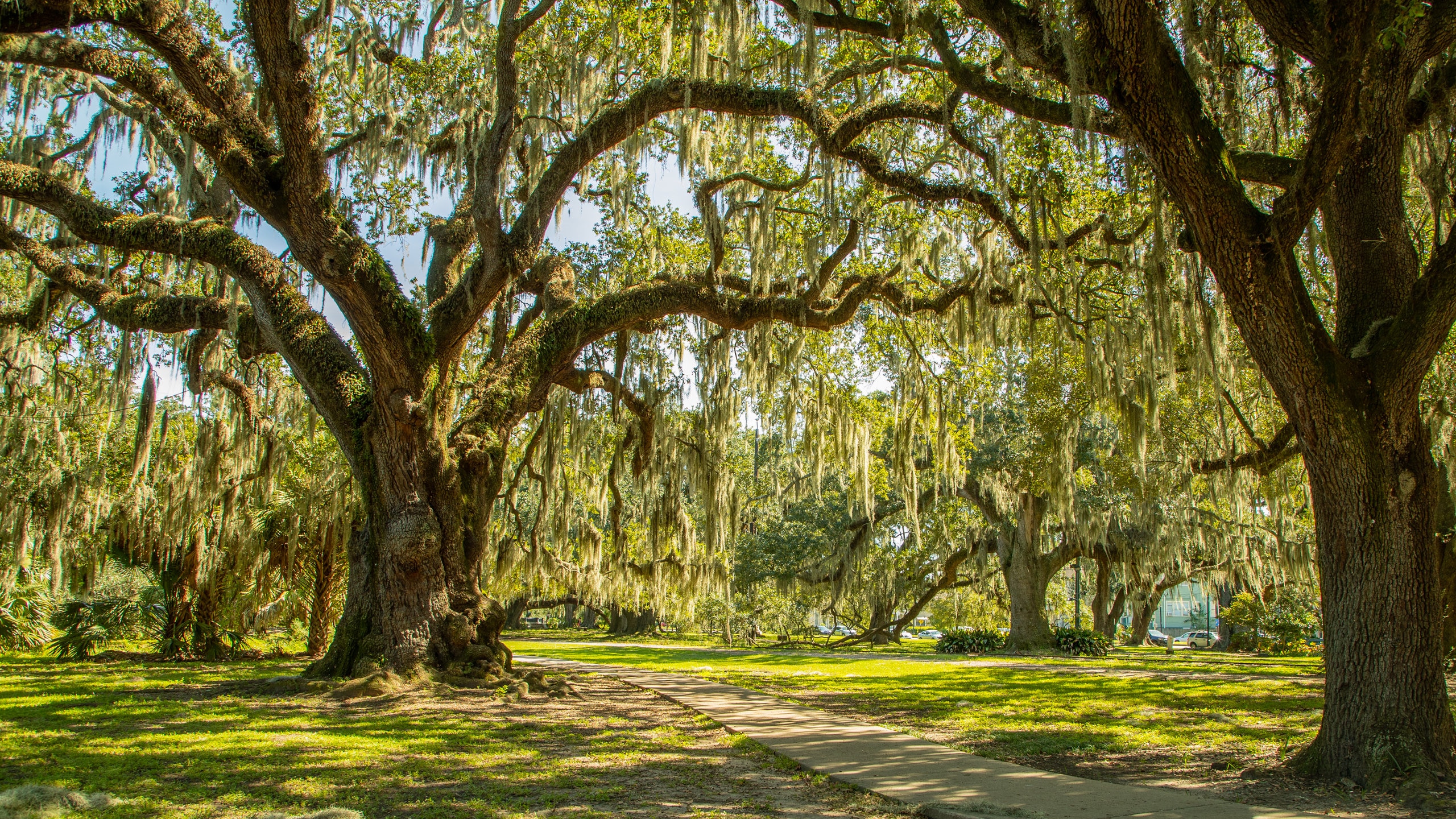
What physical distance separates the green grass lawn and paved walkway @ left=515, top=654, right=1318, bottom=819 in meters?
0.58

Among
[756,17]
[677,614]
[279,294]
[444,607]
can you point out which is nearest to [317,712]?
[444,607]

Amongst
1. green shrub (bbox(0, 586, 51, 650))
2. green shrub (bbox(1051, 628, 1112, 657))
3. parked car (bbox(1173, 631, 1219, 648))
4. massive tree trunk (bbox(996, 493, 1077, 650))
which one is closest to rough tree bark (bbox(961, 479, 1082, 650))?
massive tree trunk (bbox(996, 493, 1077, 650))

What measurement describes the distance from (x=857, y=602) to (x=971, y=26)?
58.7ft

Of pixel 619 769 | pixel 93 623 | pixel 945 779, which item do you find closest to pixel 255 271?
pixel 619 769

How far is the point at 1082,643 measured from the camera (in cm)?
1914

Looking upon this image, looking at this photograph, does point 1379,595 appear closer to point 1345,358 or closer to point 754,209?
point 1345,358

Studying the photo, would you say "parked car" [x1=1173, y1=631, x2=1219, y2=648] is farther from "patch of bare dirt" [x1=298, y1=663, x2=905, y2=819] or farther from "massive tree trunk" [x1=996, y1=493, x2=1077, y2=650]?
"patch of bare dirt" [x1=298, y1=663, x2=905, y2=819]

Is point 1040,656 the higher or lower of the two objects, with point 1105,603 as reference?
lower

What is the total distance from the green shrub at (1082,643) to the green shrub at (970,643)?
143cm

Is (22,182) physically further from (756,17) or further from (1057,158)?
(1057,158)

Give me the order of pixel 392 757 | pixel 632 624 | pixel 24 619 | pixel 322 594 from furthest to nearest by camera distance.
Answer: pixel 632 624
pixel 24 619
pixel 322 594
pixel 392 757

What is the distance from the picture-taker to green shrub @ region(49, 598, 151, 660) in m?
12.5

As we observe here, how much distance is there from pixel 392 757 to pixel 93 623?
36.4 ft

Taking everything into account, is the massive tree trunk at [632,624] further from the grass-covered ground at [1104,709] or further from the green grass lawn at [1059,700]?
the grass-covered ground at [1104,709]
